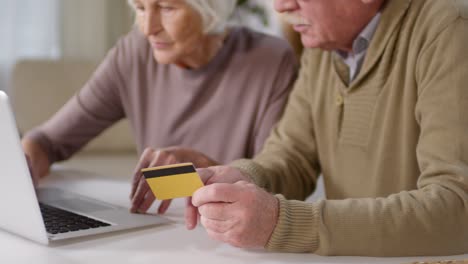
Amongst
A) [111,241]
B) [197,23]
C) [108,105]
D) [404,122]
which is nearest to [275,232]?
[111,241]

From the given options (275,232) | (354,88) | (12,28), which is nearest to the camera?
(275,232)

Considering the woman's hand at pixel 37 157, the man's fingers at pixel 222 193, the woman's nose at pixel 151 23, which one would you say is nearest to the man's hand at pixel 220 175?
the man's fingers at pixel 222 193

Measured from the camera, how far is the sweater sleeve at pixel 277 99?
187 centimetres

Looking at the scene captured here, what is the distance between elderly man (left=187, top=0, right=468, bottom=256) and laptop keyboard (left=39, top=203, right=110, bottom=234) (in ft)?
0.61

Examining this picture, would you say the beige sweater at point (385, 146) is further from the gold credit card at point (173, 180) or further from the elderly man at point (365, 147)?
the gold credit card at point (173, 180)

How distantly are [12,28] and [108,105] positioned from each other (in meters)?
1.98

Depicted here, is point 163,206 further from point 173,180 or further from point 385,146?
point 385,146

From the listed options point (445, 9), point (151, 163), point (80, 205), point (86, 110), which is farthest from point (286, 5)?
point (86, 110)

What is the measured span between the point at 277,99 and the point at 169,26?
0.34 meters

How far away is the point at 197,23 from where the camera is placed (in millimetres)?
1843

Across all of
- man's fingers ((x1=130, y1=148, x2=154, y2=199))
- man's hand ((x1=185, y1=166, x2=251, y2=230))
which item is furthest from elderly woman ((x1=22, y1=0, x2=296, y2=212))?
man's hand ((x1=185, y1=166, x2=251, y2=230))

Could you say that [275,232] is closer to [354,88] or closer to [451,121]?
[451,121]

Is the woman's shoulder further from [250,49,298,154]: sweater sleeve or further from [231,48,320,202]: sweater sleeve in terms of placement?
[231,48,320,202]: sweater sleeve

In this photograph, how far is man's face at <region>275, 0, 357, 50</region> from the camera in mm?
1415
